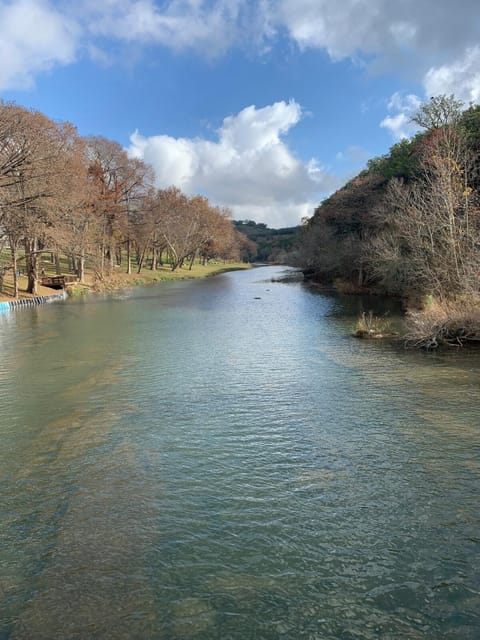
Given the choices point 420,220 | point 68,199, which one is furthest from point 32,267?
point 420,220

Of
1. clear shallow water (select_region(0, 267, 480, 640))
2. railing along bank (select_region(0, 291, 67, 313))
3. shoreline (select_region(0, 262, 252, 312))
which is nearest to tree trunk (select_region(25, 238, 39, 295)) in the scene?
shoreline (select_region(0, 262, 252, 312))

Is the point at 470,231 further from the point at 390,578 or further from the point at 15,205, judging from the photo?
the point at 15,205

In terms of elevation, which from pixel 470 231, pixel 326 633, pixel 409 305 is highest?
pixel 470 231

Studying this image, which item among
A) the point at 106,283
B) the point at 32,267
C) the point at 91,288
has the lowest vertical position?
the point at 91,288

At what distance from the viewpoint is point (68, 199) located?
36844 millimetres

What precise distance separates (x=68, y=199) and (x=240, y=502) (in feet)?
115

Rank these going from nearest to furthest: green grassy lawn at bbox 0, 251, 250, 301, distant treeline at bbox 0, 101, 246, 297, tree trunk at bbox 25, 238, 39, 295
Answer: distant treeline at bbox 0, 101, 246, 297
tree trunk at bbox 25, 238, 39, 295
green grassy lawn at bbox 0, 251, 250, 301

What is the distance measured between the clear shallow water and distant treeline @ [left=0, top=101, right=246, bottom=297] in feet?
74.5

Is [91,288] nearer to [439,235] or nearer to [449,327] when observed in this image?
[439,235]

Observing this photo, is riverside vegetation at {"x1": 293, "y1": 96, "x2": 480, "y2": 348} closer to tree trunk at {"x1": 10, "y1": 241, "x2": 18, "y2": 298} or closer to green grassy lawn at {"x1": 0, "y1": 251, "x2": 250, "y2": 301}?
green grassy lawn at {"x1": 0, "y1": 251, "x2": 250, "y2": 301}

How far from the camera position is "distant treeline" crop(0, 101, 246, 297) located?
109ft

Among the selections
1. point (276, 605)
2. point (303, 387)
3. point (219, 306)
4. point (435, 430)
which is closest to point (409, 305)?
point (219, 306)

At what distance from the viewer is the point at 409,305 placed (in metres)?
29.9

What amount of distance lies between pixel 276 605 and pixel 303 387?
8904 millimetres
